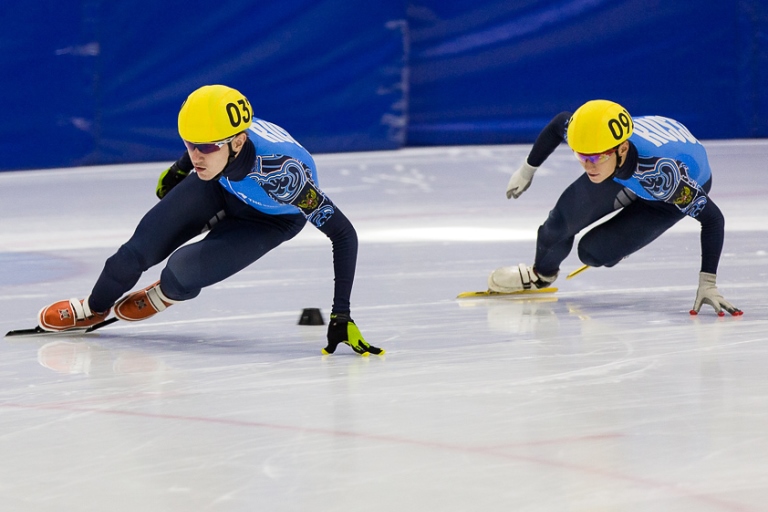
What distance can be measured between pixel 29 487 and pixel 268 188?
1.40 metres

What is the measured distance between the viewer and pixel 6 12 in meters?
8.35

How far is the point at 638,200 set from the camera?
4.46m

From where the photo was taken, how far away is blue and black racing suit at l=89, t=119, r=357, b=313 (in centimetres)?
357

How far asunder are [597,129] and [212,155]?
1.26 metres

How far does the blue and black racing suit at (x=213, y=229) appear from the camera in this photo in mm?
3566

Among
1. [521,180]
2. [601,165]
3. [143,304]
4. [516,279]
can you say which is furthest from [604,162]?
[143,304]

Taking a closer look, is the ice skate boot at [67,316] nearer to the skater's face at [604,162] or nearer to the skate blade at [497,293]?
the skate blade at [497,293]

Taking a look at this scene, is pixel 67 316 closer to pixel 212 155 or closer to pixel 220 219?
pixel 220 219

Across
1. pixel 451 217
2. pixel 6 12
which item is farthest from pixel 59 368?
pixel 6 12

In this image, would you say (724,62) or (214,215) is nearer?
(214,215)

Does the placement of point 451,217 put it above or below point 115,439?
above

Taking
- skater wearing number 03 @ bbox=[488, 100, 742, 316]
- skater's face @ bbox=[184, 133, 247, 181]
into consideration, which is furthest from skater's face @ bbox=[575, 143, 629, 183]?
skater's face @ bbox=[184, 133, 247, 181]

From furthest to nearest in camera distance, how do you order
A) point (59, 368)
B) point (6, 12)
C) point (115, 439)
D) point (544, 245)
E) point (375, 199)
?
point (6, 12), point (375, 199), point (544, 245), point (59, 368), point (115, 439)

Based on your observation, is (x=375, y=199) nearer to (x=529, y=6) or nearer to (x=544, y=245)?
(x=544, y=245)
